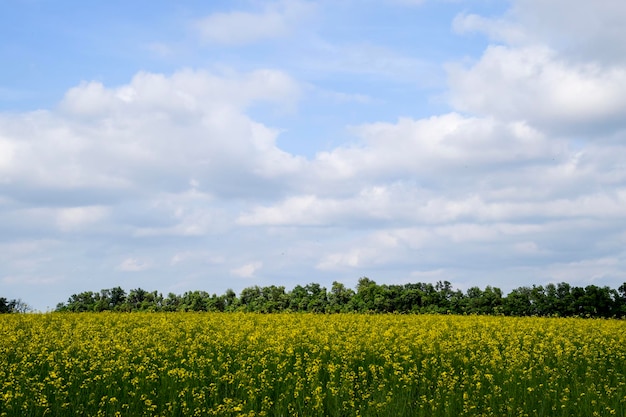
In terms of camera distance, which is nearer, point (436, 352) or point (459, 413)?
point (459, 413)

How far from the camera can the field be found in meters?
13.8

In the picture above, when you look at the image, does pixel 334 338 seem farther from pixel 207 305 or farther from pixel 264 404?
pixel 207 305

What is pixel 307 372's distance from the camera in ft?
53.5

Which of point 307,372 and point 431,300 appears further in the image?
point 431,300

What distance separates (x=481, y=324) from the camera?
26594 millimetres

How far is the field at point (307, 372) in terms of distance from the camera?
45.4 feet

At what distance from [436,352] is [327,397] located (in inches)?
237

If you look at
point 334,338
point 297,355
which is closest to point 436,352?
point 334,338

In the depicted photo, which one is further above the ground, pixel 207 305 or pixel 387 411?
pixel 207 305

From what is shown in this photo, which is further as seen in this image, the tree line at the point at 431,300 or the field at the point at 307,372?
the tree line at the point at 431,300

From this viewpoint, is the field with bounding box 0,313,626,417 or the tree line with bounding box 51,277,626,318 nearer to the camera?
the field with bounding box 0,313,626,417

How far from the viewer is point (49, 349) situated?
1920 centimetres

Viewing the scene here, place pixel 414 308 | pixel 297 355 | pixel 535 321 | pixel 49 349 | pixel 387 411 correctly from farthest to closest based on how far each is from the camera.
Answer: pixel 414 308
pixel 535 321
pixel 49 349
pixel 297 355
pixel 387 411

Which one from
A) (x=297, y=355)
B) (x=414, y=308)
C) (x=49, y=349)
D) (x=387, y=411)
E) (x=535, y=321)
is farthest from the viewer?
(x=414, y=308)
